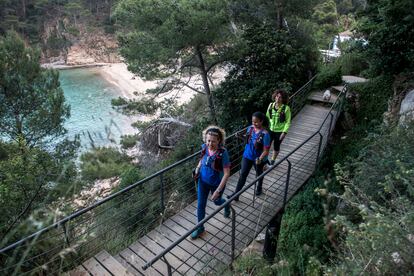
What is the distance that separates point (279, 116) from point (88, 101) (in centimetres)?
2724

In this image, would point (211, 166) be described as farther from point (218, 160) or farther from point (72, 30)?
point (72, 30)

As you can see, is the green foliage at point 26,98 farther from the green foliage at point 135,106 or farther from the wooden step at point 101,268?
the wooden step at point 101,268

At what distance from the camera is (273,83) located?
912 centimetres

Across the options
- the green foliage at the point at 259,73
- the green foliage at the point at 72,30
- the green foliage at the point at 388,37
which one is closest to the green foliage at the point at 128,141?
the green foliage at the point at 259,73

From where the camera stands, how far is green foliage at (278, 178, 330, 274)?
4270mm

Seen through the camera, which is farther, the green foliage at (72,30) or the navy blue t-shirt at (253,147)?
the green foliage at (72,30)

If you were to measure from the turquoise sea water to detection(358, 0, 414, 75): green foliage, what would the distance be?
1331 centimetres

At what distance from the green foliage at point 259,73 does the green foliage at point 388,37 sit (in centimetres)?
252

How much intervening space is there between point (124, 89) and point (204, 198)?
103 feet

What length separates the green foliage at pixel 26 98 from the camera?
10.7 m

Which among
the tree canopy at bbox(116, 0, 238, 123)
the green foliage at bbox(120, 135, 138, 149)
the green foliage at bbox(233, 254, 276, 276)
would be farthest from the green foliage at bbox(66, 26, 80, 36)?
the green foliage at bbox(233, 254, 276, 276)

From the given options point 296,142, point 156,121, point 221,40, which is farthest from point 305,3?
point 156,121

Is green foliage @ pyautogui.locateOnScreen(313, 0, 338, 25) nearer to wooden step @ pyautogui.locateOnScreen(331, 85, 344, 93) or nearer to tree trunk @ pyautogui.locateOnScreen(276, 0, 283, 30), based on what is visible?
tree trunk @ pyautogui.locateOnScreen(276, 0, 283, 30)

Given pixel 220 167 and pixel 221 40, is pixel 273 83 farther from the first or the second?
pixel 220 167
